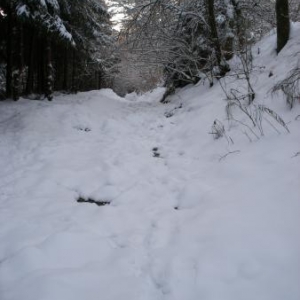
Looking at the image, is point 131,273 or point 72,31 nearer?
point 131,273

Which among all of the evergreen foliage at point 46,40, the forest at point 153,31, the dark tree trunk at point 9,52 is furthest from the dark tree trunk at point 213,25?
the dark tree trunk at point 9,52

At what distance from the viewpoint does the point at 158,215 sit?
12.2 feet

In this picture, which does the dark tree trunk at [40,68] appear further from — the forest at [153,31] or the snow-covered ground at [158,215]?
the snow-covered ground at [158,215]

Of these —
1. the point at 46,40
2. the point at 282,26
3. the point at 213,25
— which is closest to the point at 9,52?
the point at 46,40

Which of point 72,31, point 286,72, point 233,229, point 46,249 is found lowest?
point 46,249

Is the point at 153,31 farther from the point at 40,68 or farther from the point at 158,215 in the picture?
the point at 158,215

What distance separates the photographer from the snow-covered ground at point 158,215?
250cm

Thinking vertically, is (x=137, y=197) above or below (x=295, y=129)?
below

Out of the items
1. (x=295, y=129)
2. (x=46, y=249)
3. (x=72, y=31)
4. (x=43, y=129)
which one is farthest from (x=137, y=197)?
(x=72, y=31)

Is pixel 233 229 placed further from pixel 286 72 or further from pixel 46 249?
pixel 286 72

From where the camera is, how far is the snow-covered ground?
8.20 ft

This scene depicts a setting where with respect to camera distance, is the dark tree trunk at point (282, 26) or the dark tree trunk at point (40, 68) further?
the dark tree trunk at point (40, 68)

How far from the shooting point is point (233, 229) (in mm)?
2980

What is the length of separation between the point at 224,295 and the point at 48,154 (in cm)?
473
